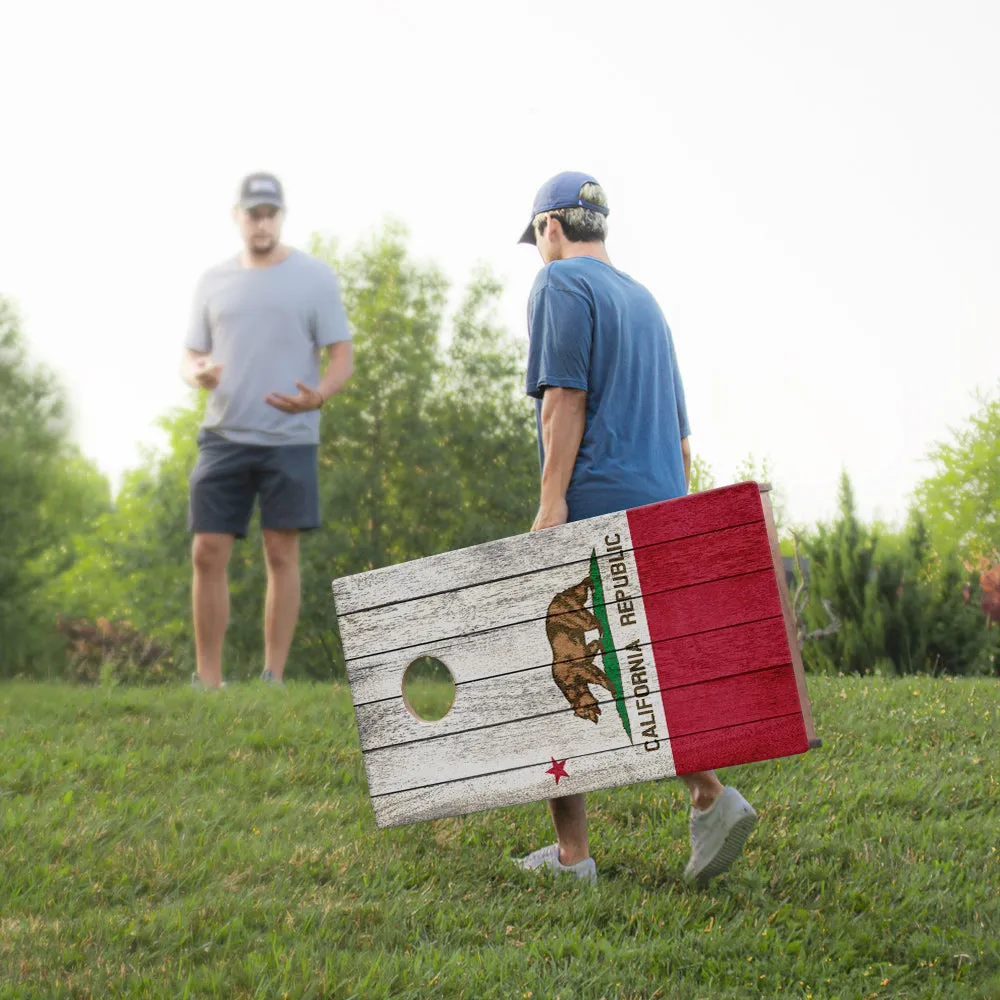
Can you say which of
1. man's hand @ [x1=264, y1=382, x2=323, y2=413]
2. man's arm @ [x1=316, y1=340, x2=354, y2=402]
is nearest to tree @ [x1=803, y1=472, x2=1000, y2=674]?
man's arm @ [x1=316, y1=340, x2=354, y2=402]

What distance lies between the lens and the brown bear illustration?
3160 mm

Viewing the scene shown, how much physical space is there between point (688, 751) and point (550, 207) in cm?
172

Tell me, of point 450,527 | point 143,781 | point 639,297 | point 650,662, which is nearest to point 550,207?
point 639,297

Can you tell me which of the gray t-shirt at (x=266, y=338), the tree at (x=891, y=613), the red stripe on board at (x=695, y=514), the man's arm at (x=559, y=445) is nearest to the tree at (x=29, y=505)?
the gray t-shirt at (x=266, y=338)

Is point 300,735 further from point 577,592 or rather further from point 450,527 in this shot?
point 450,527

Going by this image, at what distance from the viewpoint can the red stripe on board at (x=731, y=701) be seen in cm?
307

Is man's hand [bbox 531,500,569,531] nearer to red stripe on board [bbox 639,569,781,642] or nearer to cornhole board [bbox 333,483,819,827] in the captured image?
cornhole board [bbox 333,483,819,827]

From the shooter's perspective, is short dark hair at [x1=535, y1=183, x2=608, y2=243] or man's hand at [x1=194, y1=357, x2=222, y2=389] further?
man's hand at [x1=194, y1=357, x2=222, y2=389]

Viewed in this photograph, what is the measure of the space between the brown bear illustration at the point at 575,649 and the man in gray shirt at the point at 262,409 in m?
3.27

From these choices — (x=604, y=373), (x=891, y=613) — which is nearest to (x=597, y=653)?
(x=604, y=373)

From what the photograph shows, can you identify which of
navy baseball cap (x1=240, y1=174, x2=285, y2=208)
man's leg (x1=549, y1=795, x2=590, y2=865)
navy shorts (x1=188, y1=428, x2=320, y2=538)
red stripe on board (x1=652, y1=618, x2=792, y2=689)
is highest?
navy baseball cap (x1=240, y1=174, x2=285, y2=208)

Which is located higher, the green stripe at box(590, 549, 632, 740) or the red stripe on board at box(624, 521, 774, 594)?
the red stripe on board at box(624, 521, 774, 594)

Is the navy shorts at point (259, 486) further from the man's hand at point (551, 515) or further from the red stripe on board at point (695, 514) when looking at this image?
the red stripe on board at point (695, 514)

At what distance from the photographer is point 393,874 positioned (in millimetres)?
3523
